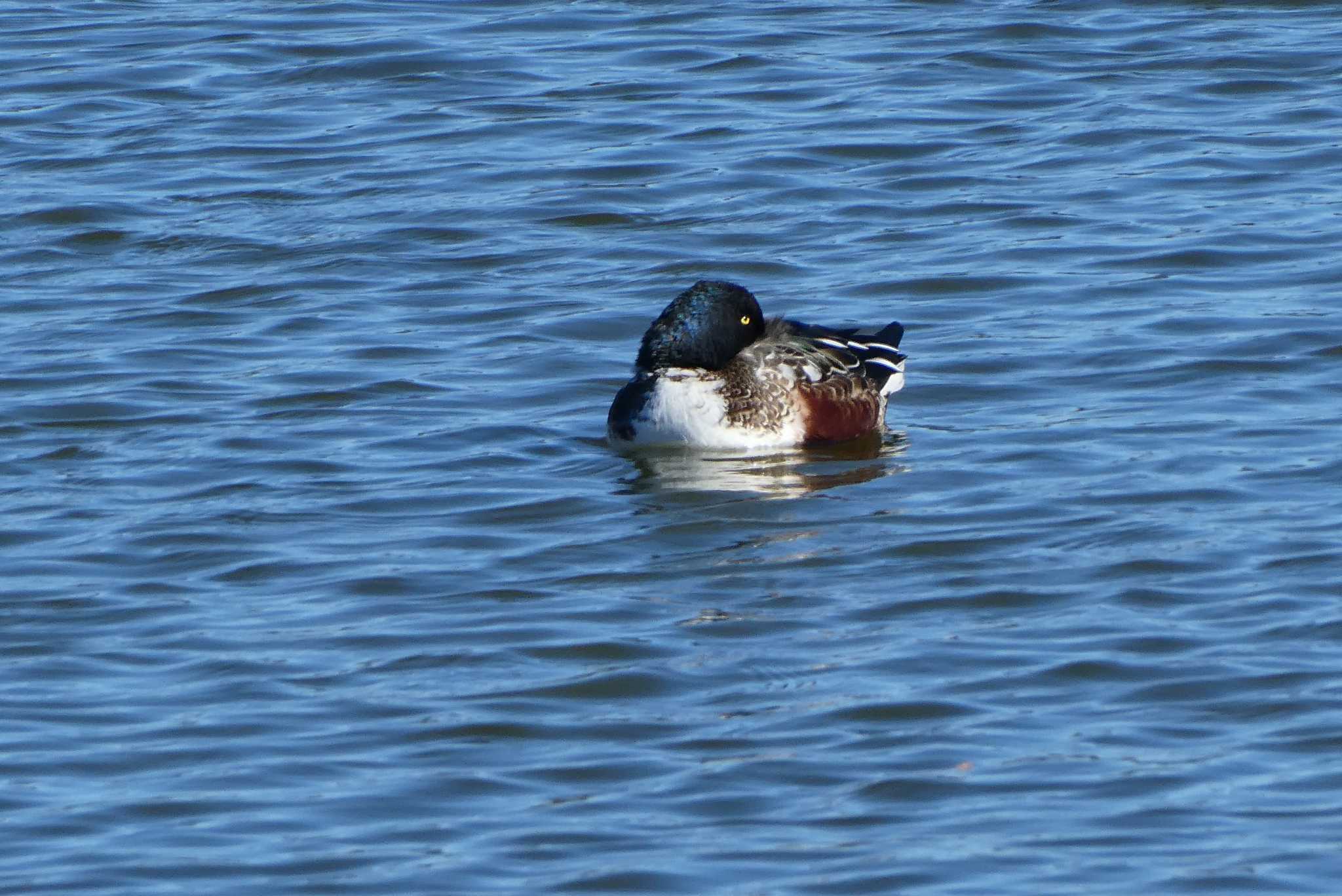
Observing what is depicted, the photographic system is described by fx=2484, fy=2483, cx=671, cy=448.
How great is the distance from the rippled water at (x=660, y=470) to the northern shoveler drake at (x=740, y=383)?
0.58ft

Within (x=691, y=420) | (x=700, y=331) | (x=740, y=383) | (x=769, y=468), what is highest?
(x=700, y=331)

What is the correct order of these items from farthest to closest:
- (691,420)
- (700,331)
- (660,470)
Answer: (700,331), (691,420), (660,470)

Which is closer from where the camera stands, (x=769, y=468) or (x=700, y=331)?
(x=769, y=468)

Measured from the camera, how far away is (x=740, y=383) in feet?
38.6

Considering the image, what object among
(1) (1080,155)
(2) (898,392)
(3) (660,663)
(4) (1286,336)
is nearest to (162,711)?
(3) (660,663)

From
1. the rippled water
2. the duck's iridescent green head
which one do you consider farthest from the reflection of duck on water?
the duck's iridescent green head

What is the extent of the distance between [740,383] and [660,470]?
637mm

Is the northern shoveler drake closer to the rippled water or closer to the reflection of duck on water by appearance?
the reflection of duck on water

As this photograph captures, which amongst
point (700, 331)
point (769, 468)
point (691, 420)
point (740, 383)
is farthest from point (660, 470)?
point (700, 331)

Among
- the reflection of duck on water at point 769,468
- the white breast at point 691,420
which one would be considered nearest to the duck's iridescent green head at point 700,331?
the white breast at point 691,420

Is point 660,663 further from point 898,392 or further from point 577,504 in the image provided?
point 898,392

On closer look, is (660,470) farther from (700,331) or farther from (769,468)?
(700,331)

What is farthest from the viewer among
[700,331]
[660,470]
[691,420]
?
[700,331]

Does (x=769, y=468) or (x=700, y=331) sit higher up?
(x=700, y=331)
